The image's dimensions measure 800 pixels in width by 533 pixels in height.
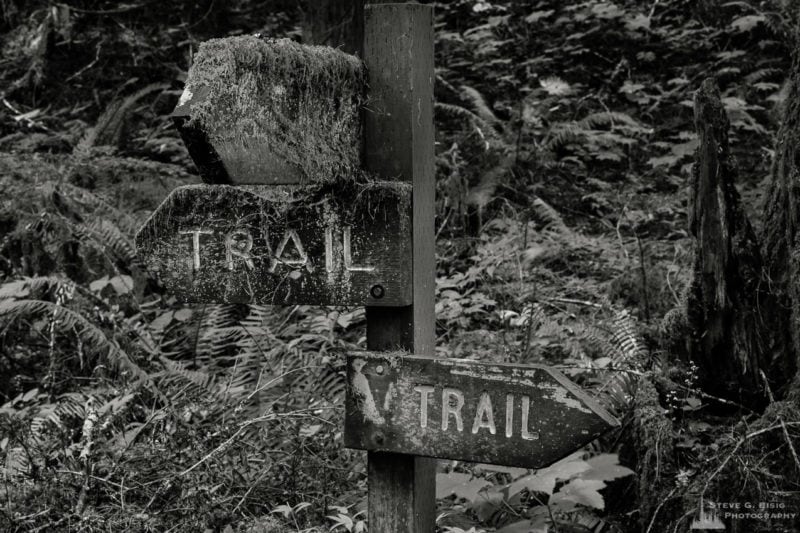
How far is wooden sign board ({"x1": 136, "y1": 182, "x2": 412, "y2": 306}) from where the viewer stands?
5.70 ft

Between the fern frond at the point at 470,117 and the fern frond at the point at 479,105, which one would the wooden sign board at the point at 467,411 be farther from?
the fern frond at the point at 479,105

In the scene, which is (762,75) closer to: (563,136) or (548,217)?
(563,136)

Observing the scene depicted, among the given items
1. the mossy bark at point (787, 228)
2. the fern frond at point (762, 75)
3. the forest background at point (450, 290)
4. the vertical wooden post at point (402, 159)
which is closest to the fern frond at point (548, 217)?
the forest background at point (450, 290)

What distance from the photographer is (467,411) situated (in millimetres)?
1680

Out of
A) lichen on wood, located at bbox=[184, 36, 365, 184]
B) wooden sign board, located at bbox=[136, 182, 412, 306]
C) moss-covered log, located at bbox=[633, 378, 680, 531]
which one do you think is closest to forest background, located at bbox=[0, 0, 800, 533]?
moss-covered log, located at bbox=[633, 378, 680, 531]

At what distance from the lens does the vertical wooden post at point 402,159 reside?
5.82 feet

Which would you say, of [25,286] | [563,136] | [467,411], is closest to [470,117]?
[563,136]

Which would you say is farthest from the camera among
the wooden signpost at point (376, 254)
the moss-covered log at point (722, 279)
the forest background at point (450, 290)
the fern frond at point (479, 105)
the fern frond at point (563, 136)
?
the fern frond at point (479, 105)

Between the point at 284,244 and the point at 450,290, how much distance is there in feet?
9.71

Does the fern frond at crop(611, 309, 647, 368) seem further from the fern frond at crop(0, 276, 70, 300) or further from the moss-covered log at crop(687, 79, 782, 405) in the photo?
the fern frond at crop(0, 276, 70, 300)

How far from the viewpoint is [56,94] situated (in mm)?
7789

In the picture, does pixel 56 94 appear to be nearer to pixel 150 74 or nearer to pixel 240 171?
pixel 150 74

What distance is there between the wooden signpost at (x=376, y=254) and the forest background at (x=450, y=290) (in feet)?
2.62

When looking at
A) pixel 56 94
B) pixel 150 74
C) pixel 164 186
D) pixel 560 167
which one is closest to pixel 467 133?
pixel 560 167
